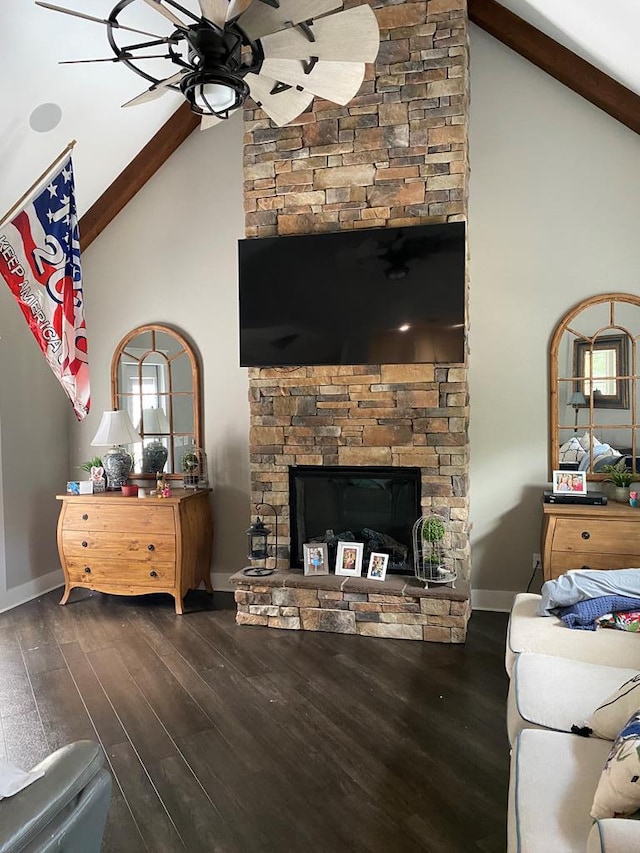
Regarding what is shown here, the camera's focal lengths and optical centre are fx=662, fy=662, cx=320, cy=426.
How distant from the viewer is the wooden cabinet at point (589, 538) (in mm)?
3789

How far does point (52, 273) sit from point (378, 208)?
1982 mm

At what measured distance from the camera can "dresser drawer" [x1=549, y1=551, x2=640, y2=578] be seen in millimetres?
3789

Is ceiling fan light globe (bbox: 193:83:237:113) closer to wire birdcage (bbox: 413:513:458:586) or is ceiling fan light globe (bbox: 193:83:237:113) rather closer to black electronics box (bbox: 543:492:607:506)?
wire birdcage (bbox: 413:513:458:586)

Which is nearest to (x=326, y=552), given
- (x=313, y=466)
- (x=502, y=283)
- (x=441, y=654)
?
(x=313, y=466)

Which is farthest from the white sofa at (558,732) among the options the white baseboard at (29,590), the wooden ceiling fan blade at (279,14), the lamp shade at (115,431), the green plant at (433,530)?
the white baseboard at (29,590)

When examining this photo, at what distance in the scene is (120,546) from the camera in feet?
15.0

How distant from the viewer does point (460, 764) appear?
2594mm

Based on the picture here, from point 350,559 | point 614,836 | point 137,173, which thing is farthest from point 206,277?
point 614,836

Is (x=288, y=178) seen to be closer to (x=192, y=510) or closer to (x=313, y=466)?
→ (x=313, y=466)

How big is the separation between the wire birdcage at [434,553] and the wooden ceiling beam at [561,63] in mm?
A: 2736

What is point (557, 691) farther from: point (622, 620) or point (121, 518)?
point (121, 518)

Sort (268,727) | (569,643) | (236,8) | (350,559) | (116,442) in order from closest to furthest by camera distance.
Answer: (236,8) → (569,643) → (268,727) → (350,559) → (116,442)

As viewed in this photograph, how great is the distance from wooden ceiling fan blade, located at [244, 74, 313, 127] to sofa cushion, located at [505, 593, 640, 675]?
2.29m

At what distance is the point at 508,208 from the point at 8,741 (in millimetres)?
4121
